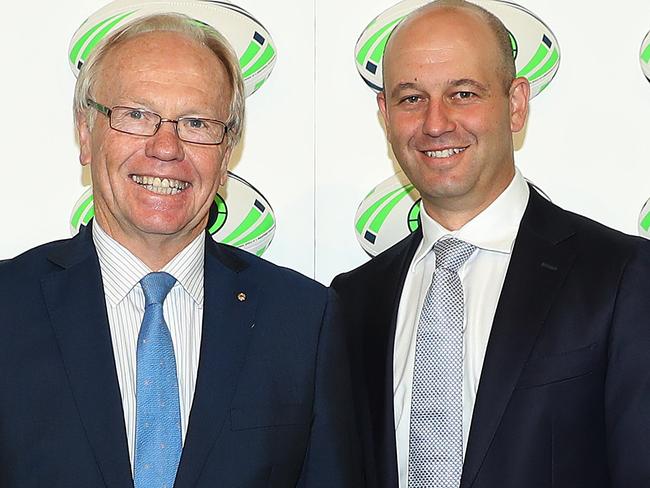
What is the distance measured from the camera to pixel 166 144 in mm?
1991

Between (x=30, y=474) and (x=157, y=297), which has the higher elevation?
(x=157, y=297)

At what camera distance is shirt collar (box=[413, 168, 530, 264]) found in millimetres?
2299

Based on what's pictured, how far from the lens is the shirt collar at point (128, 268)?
6.60 ft

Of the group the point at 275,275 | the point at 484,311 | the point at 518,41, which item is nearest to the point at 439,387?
A: the point at 484,311

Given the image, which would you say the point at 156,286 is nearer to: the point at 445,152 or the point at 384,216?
the point at 445,152

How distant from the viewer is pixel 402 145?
2.36m

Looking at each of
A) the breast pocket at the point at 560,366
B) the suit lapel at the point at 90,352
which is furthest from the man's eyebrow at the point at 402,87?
the suit lapel at the point at 90,352

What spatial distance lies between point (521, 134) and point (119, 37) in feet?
3.90

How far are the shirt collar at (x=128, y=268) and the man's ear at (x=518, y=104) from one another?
2.63 ft

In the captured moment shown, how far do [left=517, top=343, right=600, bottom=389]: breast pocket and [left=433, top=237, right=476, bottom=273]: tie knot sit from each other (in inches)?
11.7

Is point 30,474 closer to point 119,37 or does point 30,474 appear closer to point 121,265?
point 121,265

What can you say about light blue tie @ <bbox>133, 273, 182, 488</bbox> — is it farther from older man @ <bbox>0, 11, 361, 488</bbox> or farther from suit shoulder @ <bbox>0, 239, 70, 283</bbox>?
suit shoulder @ <bbox>0, 239, 70, 283</bbox>

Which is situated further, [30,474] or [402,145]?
[402,145]

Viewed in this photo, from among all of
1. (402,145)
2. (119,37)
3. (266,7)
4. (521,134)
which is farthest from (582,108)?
(119,37)
